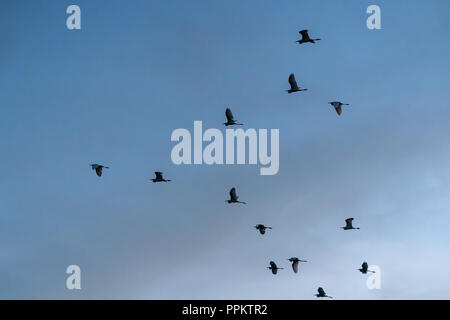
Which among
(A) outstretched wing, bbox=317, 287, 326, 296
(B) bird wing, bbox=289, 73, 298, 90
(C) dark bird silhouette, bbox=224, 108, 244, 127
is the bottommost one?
(A) outstretched wing, bbox=317, 287, 326, 296

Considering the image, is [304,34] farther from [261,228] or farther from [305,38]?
[261,228]

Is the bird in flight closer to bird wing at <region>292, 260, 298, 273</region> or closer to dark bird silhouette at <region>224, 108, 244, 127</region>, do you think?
bird wing at <region>292, 260, 298, 273</region>

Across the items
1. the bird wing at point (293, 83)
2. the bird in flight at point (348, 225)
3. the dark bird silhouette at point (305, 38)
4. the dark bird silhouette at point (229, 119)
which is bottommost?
the bird in flight at point (348, 225)

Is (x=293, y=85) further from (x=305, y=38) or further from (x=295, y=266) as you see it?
(x=295, y=266)

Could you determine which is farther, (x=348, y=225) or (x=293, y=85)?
(x=348, y=225)

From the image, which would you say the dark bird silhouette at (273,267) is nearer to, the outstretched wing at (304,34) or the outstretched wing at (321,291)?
the outstretched wing at (321,291)

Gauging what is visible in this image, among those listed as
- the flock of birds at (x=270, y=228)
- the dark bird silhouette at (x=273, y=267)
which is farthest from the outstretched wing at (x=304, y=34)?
the dark bird silhouette at (x=273, y=267)

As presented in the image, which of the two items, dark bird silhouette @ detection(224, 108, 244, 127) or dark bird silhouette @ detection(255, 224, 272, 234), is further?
dark bird silhouette @ detection(255, 224, 272, 234)

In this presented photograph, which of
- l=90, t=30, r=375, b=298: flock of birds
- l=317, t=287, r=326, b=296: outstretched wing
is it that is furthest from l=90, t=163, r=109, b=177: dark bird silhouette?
l=317, t=287, r=326, b=296: outstretched wing

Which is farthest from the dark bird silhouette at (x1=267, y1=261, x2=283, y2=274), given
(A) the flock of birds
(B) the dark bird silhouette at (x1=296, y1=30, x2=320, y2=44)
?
(B) the dark bird silhouette at (x1=296, y1=30, x2=320, y2=44)

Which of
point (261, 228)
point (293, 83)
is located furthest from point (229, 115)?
point (261, 228)

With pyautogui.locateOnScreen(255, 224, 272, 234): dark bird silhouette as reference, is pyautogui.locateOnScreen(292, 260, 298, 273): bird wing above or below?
below

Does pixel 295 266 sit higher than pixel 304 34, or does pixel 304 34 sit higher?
pixel 304 34
